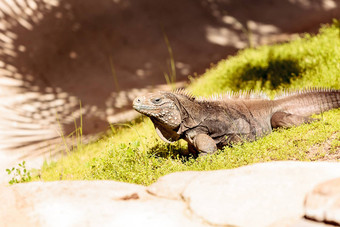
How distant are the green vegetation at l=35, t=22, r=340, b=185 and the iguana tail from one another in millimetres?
168

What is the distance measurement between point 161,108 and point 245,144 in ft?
3.96

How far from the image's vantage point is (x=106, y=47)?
13.3m

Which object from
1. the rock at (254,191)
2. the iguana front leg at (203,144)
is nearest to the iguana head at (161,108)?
the iguana front leg at (203,144)

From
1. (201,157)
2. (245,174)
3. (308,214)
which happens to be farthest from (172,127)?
(308,214)

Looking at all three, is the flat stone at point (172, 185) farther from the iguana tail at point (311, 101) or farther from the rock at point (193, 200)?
the iguana tail at point (311, 101)

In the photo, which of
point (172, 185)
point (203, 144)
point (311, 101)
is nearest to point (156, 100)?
point (203, 144)

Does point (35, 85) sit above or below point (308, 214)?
above

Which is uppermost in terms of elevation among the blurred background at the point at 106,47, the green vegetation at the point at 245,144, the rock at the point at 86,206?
the blurred background at the point at 106,47

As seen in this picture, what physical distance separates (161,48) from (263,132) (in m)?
7.62

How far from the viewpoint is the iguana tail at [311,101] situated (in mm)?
6633

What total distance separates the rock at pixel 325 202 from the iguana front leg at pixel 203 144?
2261 mm

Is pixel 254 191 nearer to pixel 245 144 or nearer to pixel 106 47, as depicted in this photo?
pixel 245 144

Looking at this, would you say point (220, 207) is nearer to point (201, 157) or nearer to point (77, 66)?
point (201, 157)

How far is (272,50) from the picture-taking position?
10.9 meters
